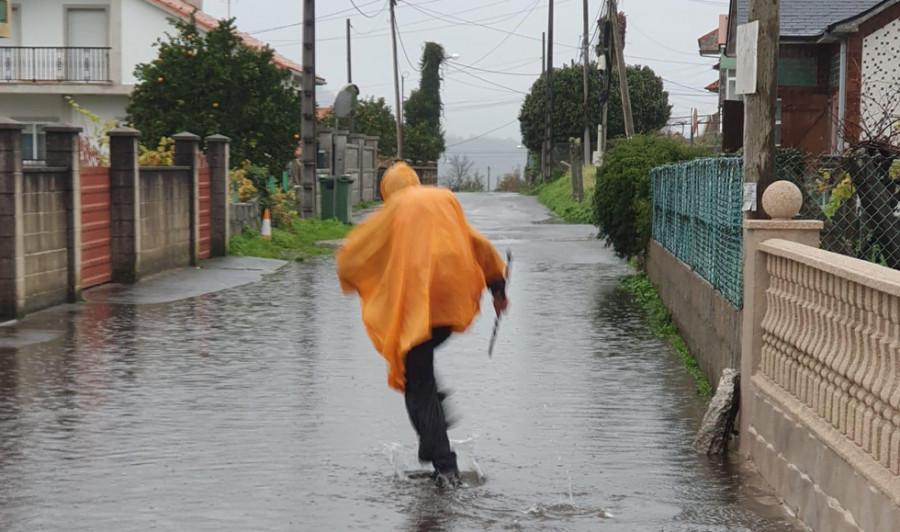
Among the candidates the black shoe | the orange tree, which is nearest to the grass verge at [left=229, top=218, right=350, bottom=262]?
the orange tree

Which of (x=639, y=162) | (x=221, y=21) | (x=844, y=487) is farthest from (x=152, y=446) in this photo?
(x=221, y=21)

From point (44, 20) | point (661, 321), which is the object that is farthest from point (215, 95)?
point (44, 20)

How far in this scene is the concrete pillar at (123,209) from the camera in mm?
18203

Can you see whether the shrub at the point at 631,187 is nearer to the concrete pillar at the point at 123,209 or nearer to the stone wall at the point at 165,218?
the stone wall at the point at 165,218

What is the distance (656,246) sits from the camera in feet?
58.9

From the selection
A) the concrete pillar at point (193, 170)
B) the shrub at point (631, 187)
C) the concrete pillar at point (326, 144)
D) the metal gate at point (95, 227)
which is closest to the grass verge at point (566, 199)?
the concrete pillar at point (326, 144)

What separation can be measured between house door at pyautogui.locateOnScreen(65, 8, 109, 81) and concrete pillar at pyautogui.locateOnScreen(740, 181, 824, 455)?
34.9 meters

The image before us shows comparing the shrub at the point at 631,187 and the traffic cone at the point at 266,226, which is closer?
the shrub at the point at 631,187

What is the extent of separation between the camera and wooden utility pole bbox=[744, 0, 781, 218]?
927 centimetres

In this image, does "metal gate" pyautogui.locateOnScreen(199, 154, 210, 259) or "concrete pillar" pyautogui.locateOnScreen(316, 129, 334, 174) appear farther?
"concrete pillar" pyautogui.locateOnScreen(316, 129, 334, 174)

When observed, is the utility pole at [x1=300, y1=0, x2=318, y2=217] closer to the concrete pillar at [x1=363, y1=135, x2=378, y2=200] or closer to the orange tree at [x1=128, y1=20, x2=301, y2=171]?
the orange tree at [x1=128, y1=20, x2=301, y2=171]

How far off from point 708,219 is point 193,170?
11.7 metres

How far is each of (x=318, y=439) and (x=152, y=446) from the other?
983 mm

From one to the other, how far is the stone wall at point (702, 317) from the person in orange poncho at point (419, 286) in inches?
91.2
